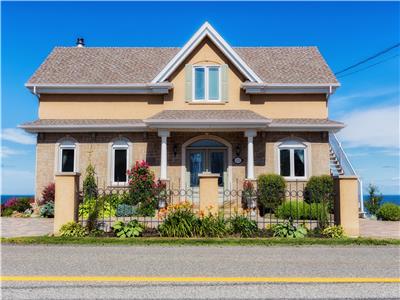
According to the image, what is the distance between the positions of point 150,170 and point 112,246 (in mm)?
9177

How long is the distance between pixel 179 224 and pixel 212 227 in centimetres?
86

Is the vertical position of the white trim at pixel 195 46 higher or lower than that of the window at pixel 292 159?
higher

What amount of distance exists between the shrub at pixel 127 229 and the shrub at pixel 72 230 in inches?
32.2

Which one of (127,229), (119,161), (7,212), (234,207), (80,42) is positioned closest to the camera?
(127,229)

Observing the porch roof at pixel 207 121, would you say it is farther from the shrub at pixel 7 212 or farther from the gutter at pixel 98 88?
the shrub at pixel 7 212

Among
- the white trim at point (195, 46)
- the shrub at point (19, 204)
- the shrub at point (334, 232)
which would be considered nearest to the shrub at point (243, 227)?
the shrub at point (334, 232)

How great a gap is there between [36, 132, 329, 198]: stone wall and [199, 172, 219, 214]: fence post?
7.07 meters

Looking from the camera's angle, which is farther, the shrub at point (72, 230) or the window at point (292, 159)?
the window at point (292, 159)

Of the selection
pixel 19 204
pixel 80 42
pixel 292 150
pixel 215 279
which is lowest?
pixel 215 279

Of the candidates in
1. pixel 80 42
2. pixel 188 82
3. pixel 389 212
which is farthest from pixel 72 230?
pixel 80 42

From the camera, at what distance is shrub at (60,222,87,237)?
10.0 m

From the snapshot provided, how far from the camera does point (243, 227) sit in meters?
10.2

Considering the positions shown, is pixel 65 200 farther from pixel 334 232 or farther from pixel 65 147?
pixel 65 147

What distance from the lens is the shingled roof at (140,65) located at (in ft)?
63.3
